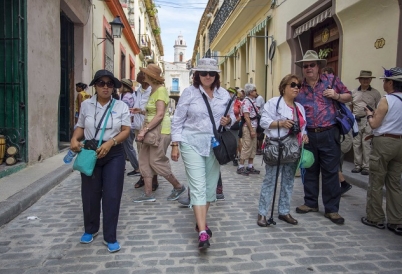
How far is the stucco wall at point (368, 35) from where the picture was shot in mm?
6633

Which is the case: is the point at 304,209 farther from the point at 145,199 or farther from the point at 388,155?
the point at 145,199

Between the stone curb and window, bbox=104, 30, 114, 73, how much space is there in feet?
27.5

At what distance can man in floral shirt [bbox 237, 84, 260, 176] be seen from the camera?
7285 millimetres

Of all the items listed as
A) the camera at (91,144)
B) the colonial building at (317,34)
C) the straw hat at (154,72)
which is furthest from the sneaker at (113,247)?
the colonial building at (317,34)

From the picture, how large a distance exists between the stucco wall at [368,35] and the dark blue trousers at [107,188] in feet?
17.7

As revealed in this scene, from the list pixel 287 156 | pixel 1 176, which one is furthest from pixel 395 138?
pixel 1 176

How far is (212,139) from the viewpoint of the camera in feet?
11.8

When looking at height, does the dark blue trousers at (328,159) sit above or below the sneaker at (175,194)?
above

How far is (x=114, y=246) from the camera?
3.42 m

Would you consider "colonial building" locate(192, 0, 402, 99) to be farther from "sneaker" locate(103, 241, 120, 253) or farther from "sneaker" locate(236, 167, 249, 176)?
"sneaker" locate(103, 241, 120, 253)

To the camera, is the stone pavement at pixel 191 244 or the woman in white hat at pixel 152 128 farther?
the woman in white hat at pixel 152 128

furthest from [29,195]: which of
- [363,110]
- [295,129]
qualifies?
[363,110]

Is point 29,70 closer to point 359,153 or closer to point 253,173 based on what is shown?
point 253,173

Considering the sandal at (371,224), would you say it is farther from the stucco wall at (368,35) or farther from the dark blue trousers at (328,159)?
the stucco wall at (368,35)
